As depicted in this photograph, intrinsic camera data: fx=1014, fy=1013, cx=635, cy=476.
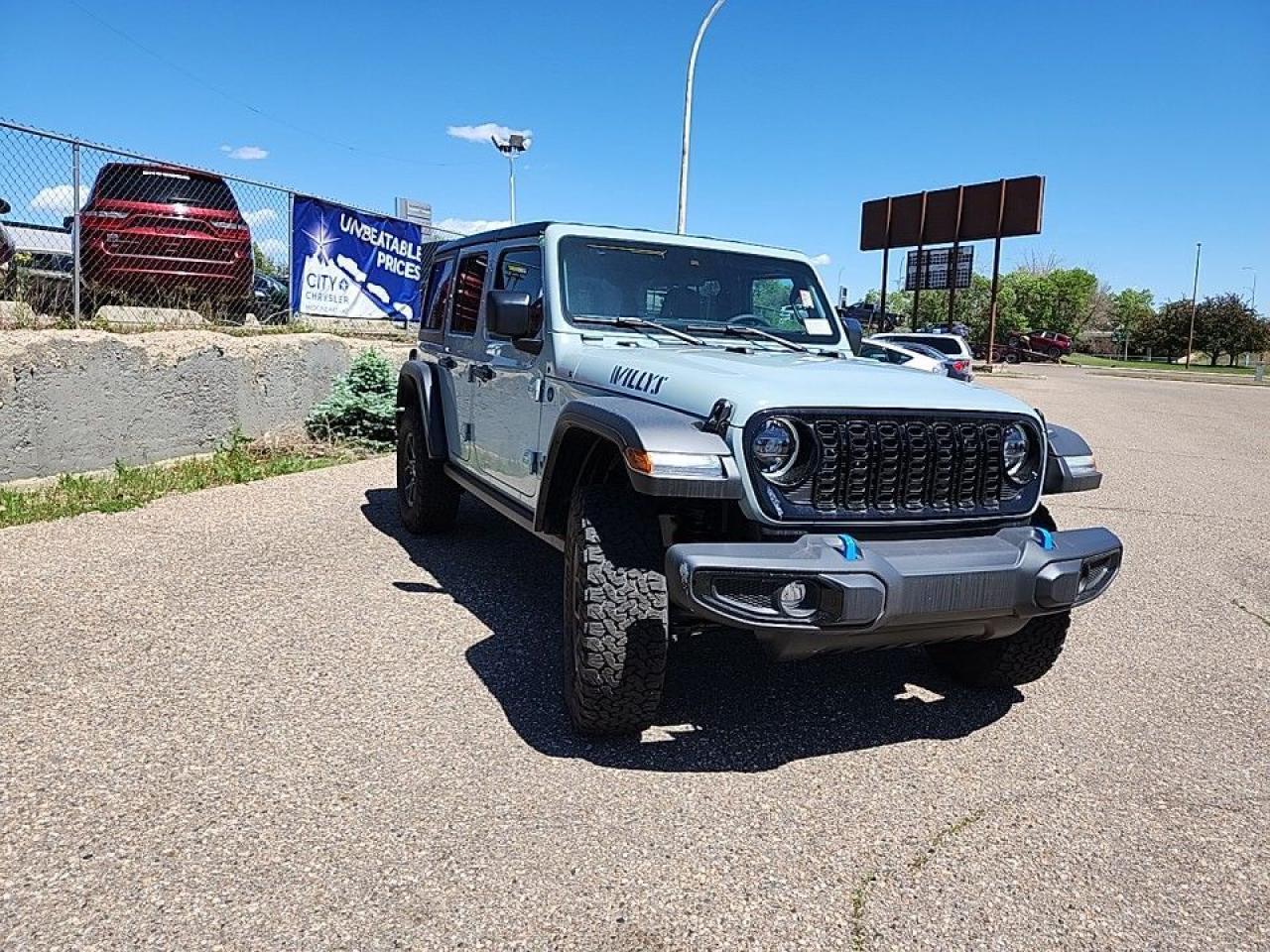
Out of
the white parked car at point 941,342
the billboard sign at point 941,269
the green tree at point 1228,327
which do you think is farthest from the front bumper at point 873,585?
the green tree at point 1228,327

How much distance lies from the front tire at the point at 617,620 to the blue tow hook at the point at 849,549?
2.00 feet

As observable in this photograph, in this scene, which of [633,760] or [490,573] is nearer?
[633,760]

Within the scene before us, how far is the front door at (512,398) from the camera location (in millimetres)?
4590

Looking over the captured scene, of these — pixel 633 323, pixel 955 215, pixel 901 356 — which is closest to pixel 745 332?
pixel 633 323

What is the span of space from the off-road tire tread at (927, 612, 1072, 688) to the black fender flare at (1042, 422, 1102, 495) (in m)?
0.49

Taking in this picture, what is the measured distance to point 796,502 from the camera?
10.7 feet

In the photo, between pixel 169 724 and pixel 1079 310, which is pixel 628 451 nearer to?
pixel 169 724

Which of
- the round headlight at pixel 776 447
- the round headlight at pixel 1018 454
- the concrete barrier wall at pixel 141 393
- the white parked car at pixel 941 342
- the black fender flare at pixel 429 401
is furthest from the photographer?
the white parked car at pixel 941 342

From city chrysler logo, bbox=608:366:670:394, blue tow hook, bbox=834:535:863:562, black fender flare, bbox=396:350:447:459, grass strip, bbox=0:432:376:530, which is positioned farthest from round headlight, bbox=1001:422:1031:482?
grass strip, bbox=0:432:376:530

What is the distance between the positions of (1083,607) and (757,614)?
3301mm

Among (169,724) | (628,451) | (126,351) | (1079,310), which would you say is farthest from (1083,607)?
(1079,310)

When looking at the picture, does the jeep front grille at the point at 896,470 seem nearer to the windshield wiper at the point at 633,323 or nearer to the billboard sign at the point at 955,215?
the windshield wiper at the point at 633,323

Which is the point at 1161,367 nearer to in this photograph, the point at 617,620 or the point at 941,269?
the point at 941,269

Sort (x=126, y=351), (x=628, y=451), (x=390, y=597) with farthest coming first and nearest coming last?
(x=126, y=351) → (x=390, y=597) → (x=628, y=451)
